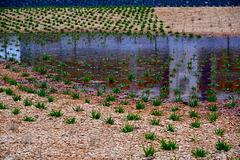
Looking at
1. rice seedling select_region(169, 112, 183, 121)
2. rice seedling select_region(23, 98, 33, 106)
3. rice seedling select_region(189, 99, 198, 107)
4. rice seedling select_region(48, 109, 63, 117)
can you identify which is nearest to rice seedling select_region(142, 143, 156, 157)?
rice seedling select_region(169, 112, 183, 121)

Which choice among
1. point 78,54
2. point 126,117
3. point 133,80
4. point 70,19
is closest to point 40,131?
point 126,117

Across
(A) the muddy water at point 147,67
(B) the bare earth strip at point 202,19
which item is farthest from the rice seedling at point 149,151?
(B) the bare earth strip at point 202,19

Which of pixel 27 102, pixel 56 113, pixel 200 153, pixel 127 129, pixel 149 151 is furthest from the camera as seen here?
pixel 27 102

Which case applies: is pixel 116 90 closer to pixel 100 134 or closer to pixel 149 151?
pixel 100 134

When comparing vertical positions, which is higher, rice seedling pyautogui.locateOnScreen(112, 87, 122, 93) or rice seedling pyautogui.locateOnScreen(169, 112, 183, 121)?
rice seedling pyautogui.locateOnScreen(112, 87, 122, 93)

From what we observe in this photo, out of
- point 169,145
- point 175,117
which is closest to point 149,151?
point 169,145

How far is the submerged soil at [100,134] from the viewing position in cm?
546

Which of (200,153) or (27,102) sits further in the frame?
(27,102)

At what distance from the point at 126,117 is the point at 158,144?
1.94 m

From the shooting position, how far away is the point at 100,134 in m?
6.52

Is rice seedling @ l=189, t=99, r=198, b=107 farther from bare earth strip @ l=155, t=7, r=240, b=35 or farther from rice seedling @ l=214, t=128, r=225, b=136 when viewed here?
bare earth strip @ l=155, t=7, r=240, b=35

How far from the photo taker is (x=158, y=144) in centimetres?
591

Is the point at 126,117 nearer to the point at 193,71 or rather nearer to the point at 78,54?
the point at 193,71

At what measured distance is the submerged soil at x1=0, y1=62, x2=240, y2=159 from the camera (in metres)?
5.46
